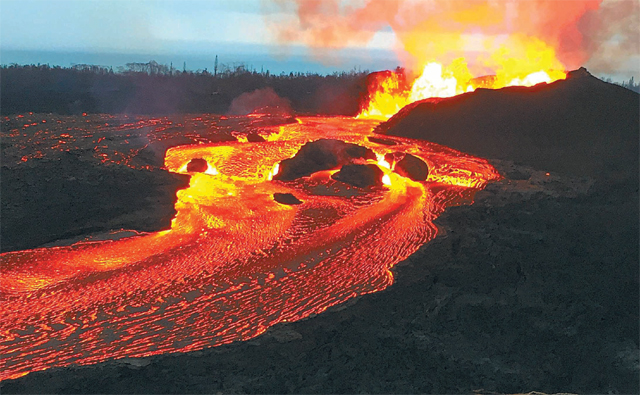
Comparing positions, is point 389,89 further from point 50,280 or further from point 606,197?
point 50,280

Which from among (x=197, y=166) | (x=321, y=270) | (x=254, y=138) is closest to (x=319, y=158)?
(x=197, y=166)

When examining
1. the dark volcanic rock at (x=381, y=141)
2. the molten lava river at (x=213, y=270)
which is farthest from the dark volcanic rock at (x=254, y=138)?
the molten lava river at (x=213, y=270)

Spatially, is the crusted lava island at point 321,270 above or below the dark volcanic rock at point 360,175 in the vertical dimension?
below

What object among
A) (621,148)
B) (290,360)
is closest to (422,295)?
(290,360)

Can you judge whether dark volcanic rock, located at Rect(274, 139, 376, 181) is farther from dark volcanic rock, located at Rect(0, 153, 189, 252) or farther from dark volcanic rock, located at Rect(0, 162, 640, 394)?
dark volcanic rock, located at Rect(0, 162, 640, 394)

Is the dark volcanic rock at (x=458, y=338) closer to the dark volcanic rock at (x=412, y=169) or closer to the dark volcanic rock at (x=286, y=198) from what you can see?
the dark volcanic rock at (x=286, y=198)

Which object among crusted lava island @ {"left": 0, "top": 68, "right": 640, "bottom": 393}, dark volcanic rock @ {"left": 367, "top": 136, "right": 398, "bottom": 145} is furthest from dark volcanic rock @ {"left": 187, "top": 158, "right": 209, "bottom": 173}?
dark volcanic rock @ {"left": 367, "top": 136, "right": 398, "bottom": 145}

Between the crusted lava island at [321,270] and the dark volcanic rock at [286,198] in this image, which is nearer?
the crusted lava island at [321,270]
